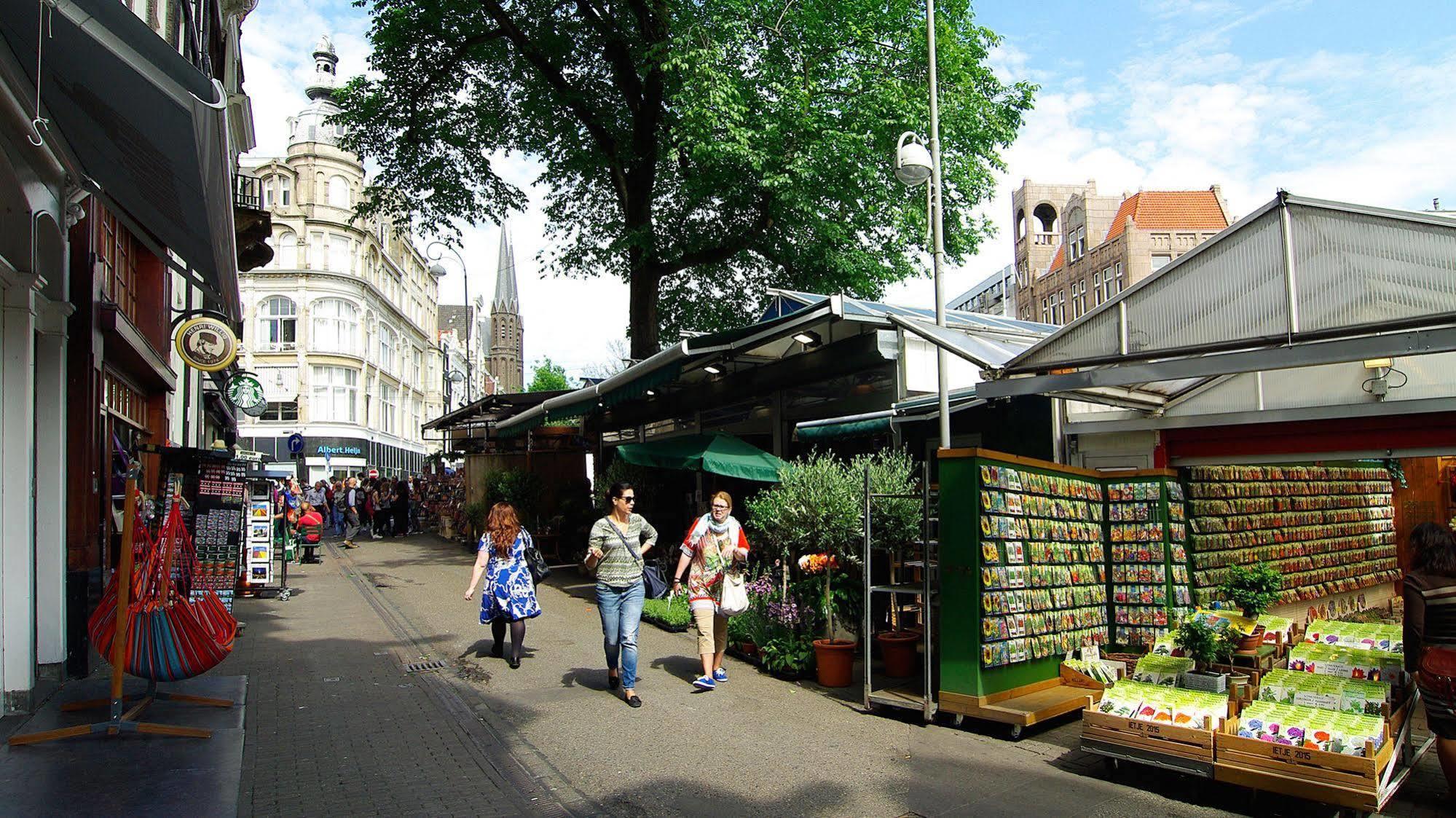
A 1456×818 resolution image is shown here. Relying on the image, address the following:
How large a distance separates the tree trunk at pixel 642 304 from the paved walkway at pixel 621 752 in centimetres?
920

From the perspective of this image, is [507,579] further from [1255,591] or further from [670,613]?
[1255,591]

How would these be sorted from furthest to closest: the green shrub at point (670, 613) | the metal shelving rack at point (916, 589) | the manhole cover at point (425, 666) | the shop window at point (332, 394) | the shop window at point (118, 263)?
the shop window at point (332, 394) < the green shrub at point (670, 613) < the shop window at point (118, 263) < the manhole cover at point (425, 666) < the metal shelving rack at point (916, 589)

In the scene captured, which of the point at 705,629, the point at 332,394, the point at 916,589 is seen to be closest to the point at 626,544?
the point at 705,629

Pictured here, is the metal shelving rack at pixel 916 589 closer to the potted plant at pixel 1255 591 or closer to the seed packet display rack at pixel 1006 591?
the seed packet display rack at pixel 1006 591

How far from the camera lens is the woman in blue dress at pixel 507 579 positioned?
30.3 ft

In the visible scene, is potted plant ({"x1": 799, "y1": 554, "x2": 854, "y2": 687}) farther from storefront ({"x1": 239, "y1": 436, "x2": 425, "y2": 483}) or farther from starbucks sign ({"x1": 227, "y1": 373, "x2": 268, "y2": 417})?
storefront ({"x1": 239, "y1": 436, "x2": 425, "y2": 483})

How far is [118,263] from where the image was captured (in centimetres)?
1116

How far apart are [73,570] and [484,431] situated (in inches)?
658

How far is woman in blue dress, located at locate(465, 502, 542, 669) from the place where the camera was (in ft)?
30.3

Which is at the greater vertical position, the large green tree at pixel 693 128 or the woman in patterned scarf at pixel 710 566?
the large green tree at pixel 693 128

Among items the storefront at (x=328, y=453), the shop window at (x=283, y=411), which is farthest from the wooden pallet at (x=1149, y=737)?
the shop window at (x=283, y=411)

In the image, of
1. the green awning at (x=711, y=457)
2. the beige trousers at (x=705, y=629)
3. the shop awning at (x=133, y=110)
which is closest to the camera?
the shop awning at (x=133, y=110)

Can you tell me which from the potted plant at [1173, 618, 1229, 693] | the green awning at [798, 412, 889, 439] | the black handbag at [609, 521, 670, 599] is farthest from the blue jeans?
the green awning at [798, 412, 889, 439]

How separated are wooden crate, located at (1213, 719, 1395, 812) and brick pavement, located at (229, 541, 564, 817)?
4059 millimetres
